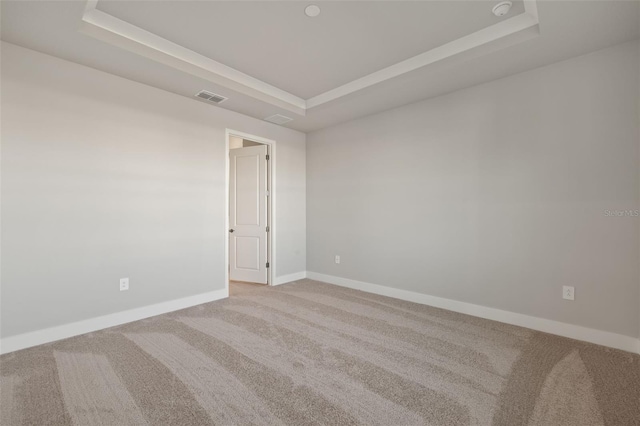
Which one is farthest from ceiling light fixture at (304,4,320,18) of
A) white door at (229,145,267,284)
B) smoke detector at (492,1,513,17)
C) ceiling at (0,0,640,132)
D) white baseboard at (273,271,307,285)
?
white baseboard at (273,271,307,285)

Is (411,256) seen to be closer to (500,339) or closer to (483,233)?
(483,233)

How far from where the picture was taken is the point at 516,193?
2939mm

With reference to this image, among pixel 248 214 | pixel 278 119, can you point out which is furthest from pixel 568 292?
pixel 248 214

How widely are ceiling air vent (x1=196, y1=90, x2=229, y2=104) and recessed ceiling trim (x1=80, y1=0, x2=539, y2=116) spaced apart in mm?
310

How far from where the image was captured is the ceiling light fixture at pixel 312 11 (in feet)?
7.27

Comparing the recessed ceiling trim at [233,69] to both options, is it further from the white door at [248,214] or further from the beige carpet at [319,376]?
the beige carpet at [319,376]

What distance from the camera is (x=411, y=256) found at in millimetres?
3777

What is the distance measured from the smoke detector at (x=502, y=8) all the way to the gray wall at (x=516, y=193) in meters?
0.90

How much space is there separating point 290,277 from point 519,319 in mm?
3178

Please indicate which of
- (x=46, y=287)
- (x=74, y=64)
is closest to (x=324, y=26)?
(x=74, y=64)

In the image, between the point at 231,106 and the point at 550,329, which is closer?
the point at 550,329

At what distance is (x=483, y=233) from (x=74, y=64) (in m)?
4.49

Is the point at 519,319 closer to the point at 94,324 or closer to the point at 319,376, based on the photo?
the point at 319,376

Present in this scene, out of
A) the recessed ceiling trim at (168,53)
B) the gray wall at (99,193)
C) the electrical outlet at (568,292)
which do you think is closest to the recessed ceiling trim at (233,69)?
the recessed ceiling trim at (168,53)
